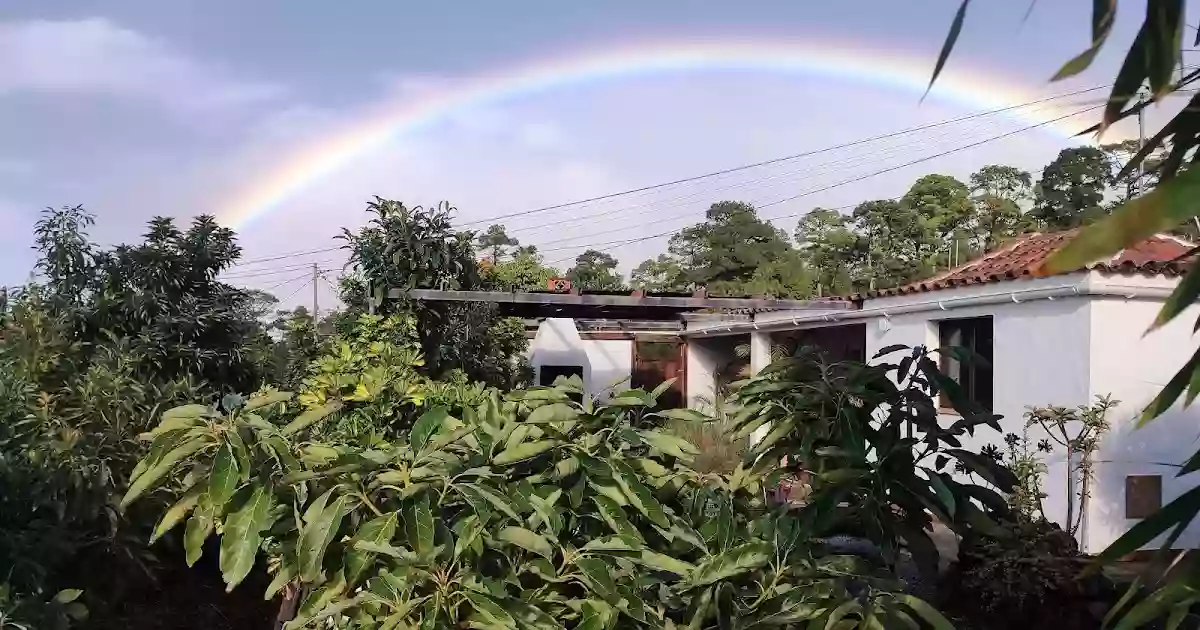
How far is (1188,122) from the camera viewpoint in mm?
1126

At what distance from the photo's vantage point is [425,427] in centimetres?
215

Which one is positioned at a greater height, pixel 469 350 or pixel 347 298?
pixel 347 298

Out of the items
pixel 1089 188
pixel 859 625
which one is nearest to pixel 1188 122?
pixel 859 625

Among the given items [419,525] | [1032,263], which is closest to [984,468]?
[419,525]

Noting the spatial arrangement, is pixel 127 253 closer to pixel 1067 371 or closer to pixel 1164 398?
pixel 1164 398

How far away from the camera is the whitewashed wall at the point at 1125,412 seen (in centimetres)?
677

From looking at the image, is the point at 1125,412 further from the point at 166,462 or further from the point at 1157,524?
the point at 166,462

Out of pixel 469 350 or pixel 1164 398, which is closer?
pixel 1164 398

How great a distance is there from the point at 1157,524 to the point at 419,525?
55.3 inches

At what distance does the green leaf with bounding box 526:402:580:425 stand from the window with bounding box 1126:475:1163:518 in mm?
6457

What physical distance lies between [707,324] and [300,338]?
773cm

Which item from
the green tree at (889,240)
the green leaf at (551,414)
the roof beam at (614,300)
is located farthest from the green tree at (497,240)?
the green leaf at (551,414)

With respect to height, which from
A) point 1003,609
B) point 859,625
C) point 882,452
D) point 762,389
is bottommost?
point 1003,609

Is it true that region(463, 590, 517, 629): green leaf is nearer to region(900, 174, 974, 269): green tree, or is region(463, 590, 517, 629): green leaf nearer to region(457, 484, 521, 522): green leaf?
region(457, 484, 521, 522): green leaf
